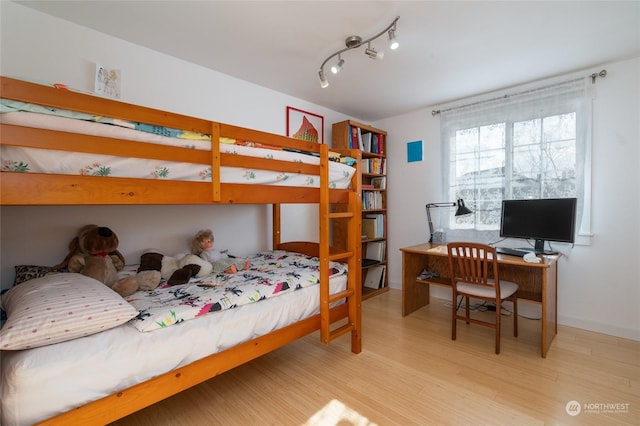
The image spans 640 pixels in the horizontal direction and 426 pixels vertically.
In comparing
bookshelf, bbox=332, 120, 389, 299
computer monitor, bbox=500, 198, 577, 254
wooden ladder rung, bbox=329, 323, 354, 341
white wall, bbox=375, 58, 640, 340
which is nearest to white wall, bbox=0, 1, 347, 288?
bookshelf, bbox=332, 120, 389, 299

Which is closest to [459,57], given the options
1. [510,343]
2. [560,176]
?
[560,176]

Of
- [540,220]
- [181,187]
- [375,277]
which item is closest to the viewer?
[181,187]

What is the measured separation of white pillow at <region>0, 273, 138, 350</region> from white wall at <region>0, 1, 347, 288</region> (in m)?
0.57

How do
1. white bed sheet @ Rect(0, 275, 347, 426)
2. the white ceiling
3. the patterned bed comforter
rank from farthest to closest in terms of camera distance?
the white ceiling < the patterned bed comforter < white bed sheet @ Rect(0, 275, 347, 426)

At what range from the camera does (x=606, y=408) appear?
1589 millimetres

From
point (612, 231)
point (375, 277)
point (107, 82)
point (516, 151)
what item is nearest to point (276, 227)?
point (375, 277)

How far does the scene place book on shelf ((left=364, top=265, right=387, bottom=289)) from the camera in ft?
12.3

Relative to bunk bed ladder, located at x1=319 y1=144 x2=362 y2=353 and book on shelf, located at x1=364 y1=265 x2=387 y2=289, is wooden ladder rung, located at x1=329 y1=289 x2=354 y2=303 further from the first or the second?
book on shelf, located at x1=364 y1=265 x2=387 y2=289

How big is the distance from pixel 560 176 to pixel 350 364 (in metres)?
2.50

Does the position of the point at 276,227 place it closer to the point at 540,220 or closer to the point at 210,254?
the point at 210,254

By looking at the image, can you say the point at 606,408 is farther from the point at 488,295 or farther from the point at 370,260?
the point at 370,260

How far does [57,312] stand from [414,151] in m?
3.58

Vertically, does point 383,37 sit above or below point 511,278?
above

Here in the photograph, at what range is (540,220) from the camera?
99.7 inches
